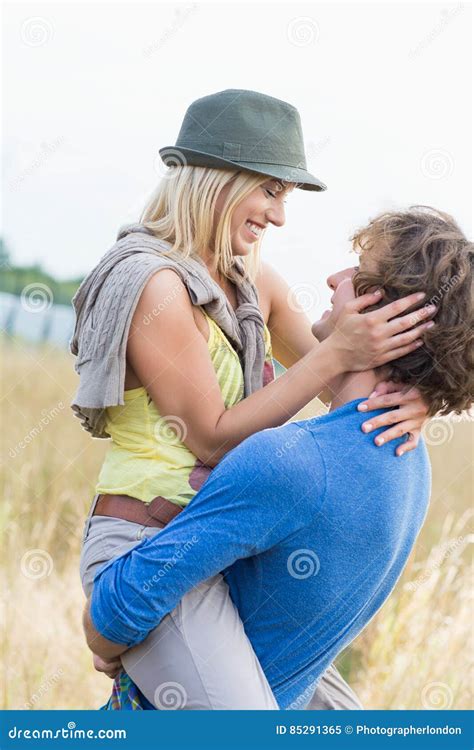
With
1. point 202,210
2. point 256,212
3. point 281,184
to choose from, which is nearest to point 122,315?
point 202,210

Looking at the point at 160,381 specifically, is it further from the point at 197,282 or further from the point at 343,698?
the point at 343,698

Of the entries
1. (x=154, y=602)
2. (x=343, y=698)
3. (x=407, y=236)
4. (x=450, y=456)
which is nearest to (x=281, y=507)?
(x=154, y=602)

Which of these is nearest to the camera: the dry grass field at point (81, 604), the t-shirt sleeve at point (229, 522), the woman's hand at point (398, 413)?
the t-shirt sleeve at point (229, 522)

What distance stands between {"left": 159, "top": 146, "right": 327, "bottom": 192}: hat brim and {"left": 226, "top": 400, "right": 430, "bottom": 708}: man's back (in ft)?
2.38

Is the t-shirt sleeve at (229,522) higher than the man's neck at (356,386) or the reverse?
the reverse

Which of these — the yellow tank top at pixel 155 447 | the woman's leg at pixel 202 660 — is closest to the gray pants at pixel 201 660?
the woman's leg at pixel 202 660

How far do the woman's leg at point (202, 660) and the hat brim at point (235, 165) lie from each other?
1.01m

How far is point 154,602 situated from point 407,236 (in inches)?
36.4

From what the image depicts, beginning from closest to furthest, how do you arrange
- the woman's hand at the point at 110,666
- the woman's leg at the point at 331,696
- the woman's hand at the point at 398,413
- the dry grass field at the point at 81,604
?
the woman's hand at the point at 398,413
the woman's hand at the point at 110,666
the woman's leg at the point at 331,696
the dry grass field at the point at 81,604

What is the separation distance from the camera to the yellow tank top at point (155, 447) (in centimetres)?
212

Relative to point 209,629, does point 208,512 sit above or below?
above

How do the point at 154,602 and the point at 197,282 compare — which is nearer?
the point at 154,602

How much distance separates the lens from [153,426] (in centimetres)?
219

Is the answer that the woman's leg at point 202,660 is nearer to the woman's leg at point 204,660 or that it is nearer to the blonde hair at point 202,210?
the woman's leg at point 204,660
